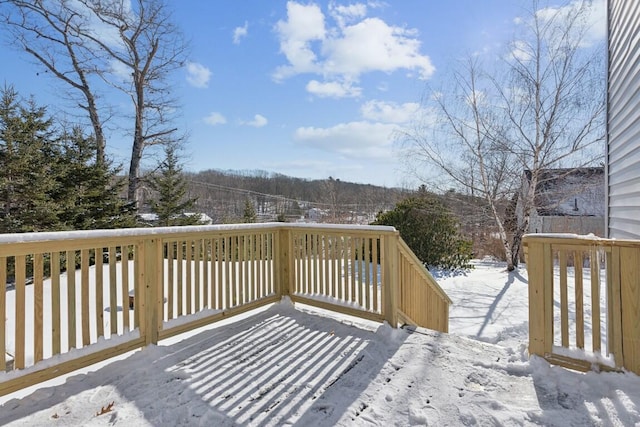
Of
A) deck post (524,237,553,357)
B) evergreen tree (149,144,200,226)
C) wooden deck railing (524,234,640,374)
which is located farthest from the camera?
evergreen tree (149,144,200,226)

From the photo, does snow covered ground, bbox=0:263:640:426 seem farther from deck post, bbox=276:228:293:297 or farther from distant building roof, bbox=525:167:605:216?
distant building roof, bbox=525:167:605:216

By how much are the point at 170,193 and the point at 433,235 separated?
358 inches

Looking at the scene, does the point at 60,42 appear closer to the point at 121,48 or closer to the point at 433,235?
the point at 121,48

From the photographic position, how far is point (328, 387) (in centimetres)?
225

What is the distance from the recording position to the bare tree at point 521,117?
750 cm

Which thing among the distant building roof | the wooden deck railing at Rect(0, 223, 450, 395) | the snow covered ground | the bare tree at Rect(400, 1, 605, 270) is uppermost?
the bare tree at Rect(400, 1, 605, 270)

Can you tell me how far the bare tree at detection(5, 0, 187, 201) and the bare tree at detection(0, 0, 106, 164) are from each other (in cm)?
2

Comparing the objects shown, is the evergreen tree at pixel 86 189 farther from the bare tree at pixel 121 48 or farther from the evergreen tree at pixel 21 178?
the bare tree at pixel 121 48

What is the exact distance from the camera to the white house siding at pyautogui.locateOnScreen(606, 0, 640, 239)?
301 centimetres

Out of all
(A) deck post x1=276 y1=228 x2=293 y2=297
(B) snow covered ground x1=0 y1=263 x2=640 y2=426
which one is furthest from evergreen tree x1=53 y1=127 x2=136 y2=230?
(B) snow covered ground x1=0 y1=263 x2=640 y2=426

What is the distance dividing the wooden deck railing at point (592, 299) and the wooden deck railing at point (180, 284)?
1.17m

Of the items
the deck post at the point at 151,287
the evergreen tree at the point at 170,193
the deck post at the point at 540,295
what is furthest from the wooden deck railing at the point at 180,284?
the evergreen tree at the point at 170,193

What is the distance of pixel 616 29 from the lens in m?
3.79

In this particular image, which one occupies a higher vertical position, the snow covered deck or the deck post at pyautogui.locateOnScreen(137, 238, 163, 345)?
the deck post at pyautogui.locateOnScreen(137, 238, 163, 345)
